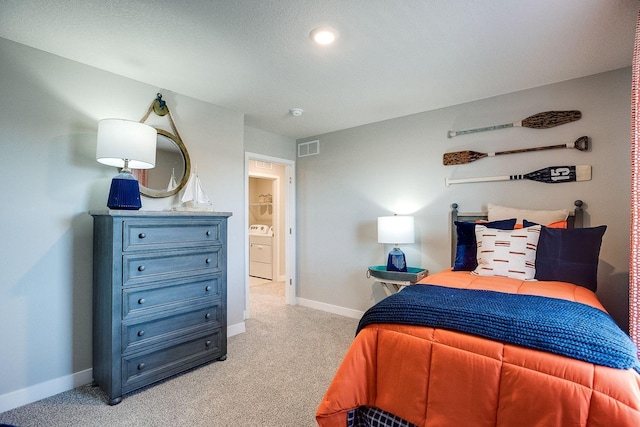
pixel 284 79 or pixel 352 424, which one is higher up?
pixel 284 79

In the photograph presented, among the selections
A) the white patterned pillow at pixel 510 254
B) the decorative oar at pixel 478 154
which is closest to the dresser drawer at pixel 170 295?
the white patterned pillow at pixel 510 254

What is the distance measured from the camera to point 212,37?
6.50ft

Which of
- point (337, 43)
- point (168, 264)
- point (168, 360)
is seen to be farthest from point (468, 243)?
point (168, 360)

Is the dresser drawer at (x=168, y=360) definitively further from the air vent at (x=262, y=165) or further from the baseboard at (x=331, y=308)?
the air vent at (x=262, y=165)

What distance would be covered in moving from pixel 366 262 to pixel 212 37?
2845mm

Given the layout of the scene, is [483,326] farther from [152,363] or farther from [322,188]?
[322,188]

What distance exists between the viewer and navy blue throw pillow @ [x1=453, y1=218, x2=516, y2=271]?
2521 mm

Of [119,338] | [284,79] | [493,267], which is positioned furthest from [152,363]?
[493,267]

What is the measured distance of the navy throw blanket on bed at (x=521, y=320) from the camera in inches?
44.9

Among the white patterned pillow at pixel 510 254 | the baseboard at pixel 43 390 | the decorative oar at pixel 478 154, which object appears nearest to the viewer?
the baseboard at pixel 43 390

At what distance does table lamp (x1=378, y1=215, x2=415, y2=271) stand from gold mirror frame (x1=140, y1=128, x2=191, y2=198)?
204cm

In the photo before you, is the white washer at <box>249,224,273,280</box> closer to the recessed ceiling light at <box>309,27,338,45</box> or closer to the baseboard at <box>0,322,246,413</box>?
the baseboard at <box>0,322,246,413</box>

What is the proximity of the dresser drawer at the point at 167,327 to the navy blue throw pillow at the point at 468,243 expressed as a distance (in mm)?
2138

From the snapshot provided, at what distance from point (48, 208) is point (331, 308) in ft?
10.3
